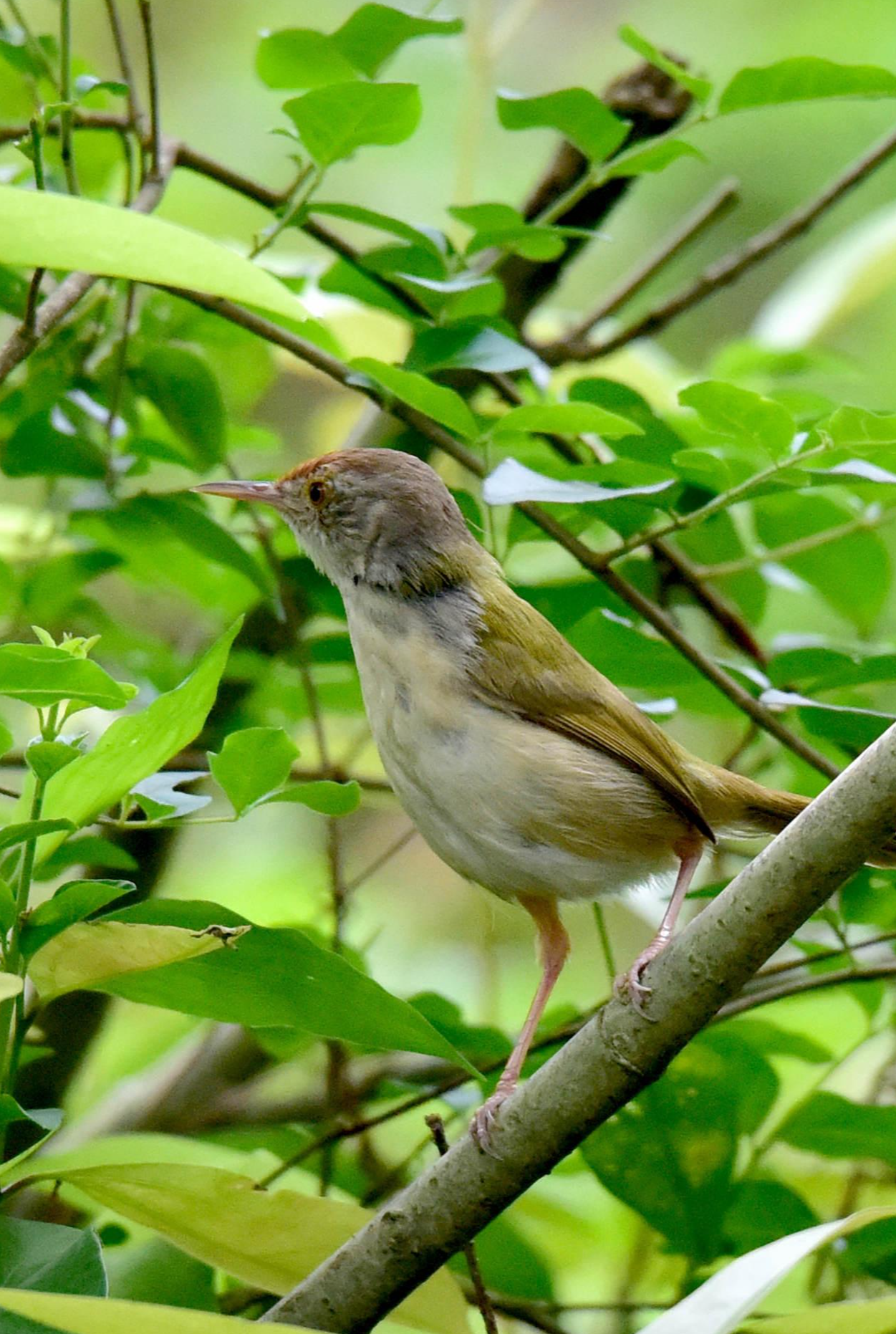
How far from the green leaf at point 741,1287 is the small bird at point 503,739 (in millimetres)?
859

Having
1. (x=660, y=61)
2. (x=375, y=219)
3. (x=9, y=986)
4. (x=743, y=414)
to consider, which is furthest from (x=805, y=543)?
(x=9, y=986)

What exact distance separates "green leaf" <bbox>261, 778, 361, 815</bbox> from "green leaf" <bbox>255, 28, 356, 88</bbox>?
1.28 m

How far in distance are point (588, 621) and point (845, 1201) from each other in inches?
54.0

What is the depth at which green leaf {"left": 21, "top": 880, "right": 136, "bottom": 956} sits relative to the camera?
5.23ft

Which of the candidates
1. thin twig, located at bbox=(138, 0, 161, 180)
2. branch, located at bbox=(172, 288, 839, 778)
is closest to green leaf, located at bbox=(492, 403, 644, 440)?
branch, located at bbox=(172, 288, 839, 778)

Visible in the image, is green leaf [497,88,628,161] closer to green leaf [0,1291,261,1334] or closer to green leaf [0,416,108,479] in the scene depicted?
green leaf [0,416,108,479]

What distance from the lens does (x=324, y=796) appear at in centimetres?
182

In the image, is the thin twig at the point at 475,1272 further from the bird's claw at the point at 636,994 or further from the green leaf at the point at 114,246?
the green leaf at the point at 114,246

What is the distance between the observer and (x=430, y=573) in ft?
8.82

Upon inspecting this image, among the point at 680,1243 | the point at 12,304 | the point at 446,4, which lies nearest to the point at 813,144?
the point at 446,4

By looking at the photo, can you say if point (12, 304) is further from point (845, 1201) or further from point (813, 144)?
point (813, 144)

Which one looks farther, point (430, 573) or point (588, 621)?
point (430, 573)

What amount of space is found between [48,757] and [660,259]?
7.22 feet

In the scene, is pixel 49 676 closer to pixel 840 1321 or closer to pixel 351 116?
pixel 840 1321
